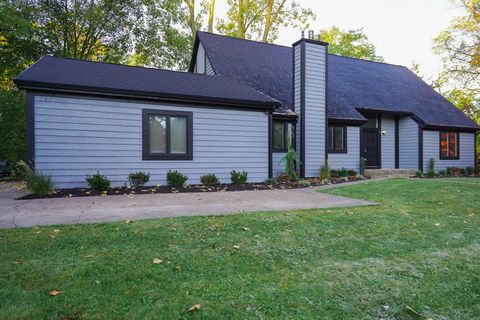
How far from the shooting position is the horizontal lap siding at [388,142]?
15.8m

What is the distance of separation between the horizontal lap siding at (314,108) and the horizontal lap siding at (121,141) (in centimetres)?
224

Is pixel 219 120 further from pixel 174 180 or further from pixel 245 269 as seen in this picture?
pixel 245 269

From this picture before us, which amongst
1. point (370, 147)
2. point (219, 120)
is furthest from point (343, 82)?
point (219, 120)

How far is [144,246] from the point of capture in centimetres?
341

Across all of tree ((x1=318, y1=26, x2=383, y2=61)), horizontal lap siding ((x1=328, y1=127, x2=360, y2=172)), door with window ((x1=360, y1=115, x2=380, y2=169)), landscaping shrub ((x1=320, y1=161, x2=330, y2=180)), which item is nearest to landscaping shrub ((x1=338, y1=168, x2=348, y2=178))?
horizontal lap siding ((x1=328, y1=127, x2=360, y2=172))

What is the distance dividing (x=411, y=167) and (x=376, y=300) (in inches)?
601

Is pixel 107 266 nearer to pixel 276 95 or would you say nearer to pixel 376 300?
pixel 376 300

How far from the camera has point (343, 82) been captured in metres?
16.3

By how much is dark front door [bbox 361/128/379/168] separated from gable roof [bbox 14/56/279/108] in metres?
6.97

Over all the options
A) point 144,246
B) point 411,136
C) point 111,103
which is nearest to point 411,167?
point 411,136

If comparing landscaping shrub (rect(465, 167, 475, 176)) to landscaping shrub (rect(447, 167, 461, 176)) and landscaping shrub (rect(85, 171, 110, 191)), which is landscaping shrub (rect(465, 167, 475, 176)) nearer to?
landscaping shrub (rect(447, 167, 461, 176))

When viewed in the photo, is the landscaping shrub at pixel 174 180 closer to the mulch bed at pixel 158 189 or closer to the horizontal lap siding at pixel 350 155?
the mulch bed at pixel 158 189

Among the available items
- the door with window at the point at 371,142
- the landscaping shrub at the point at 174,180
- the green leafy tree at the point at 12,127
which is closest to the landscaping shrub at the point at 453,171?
the door with window at the point at 371,142

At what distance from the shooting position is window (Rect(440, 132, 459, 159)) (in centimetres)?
1631
